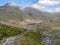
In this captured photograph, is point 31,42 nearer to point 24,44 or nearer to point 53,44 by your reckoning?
point 24,44

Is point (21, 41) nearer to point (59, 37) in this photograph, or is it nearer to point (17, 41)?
point (17, 41)

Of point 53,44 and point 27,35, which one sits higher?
point 27,35

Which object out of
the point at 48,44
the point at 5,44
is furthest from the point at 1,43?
the point at 48,44

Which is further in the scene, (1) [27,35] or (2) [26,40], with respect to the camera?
(1) [27,35]

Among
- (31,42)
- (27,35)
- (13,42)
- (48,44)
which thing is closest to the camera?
(13,42)

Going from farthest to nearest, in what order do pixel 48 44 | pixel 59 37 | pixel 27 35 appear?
pixel 59 37, pixel 48 44, pixel 27 35

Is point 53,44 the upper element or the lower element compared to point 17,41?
lower

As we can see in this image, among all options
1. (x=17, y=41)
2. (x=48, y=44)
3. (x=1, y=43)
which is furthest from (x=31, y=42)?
(x=48, y=44)

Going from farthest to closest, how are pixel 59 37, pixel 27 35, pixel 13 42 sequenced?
pixel 59 37
pixel 27 35
pixel 13 42

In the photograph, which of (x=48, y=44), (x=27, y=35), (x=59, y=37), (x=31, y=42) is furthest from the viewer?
(x=59, y=37)
